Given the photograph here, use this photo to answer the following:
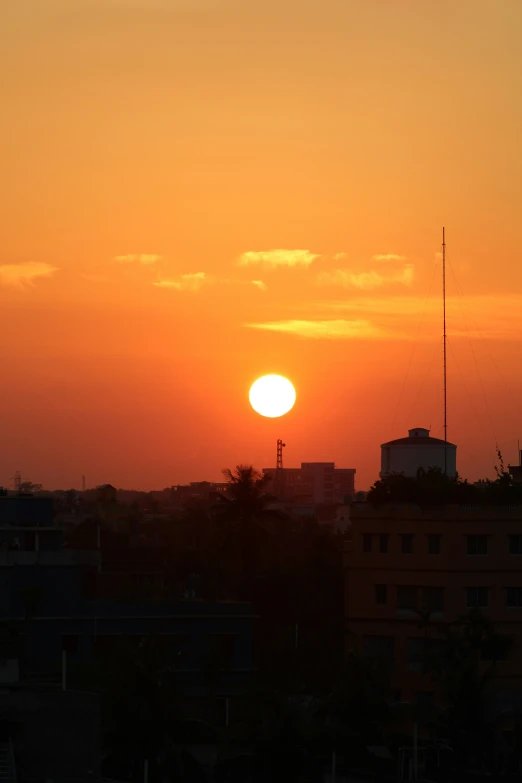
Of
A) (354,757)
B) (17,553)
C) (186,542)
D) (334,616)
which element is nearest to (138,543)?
(186,542)

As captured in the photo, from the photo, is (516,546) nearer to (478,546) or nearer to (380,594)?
(478,546)

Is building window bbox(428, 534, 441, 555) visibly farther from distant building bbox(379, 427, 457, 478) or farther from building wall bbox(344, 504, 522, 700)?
distant building bbox(379, 427, 457, 478)

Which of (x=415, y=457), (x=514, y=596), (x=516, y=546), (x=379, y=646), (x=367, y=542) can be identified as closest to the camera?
(x=514, y=596)

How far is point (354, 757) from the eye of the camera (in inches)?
1681

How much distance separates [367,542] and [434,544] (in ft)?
9.57

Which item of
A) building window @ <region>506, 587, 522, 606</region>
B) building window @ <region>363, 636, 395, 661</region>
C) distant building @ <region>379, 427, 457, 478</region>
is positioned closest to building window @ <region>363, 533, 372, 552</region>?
building window @ <region>363, 636, 395, 661</region>

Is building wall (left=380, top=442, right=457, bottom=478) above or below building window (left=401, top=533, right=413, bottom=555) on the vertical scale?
above

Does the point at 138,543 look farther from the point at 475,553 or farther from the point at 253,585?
the point at 475,553

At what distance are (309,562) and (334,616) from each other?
6.91m

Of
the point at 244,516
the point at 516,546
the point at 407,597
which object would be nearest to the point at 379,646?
the point at 407,597

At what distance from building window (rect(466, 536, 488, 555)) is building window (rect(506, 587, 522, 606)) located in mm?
1685

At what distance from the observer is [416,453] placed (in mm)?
112250

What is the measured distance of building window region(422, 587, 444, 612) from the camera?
51750mm

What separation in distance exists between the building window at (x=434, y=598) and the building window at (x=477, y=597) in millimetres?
988
